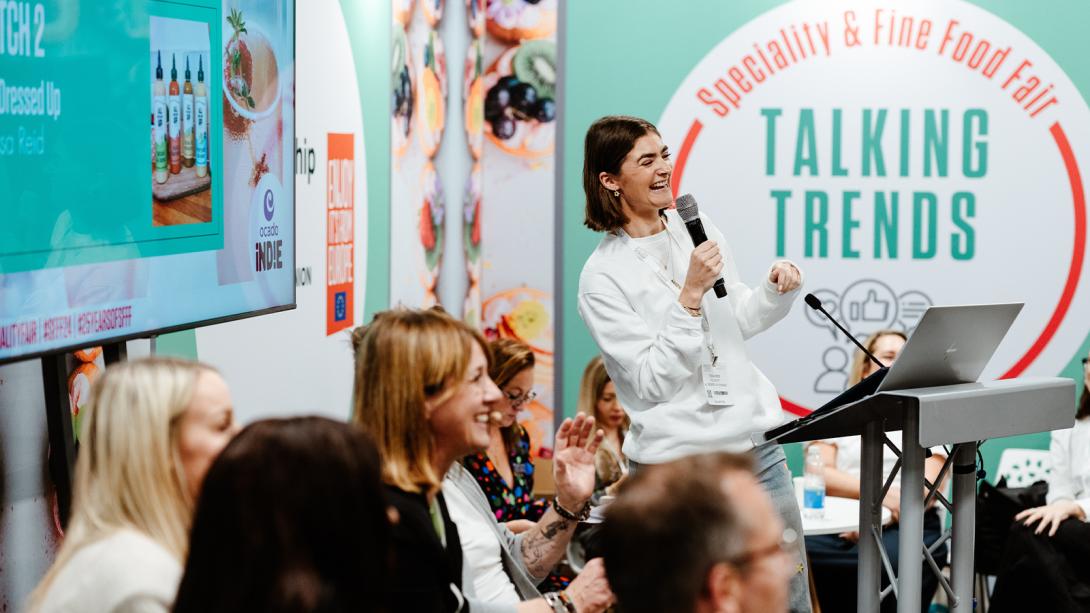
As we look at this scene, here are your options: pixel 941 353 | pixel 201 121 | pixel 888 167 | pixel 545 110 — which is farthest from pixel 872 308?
pixel 201 121

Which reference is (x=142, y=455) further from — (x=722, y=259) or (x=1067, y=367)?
(x=1067, y=367)

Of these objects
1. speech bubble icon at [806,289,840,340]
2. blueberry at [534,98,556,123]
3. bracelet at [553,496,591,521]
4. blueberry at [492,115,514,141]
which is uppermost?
blueberry at [534,98,556,123]

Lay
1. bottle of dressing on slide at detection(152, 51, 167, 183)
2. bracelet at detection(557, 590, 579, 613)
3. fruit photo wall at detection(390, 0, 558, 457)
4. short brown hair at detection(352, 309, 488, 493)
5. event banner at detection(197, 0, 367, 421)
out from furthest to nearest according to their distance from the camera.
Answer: fruit photo wall at detection(390, 0, 558, 457) < event banner at detection(197, 0, 367, 421) < bracelet at detection(557, 590, 579, 613) < bottle of dressing on slide at detection(152, 51, 167, 183) < short brown hair at detection(352, 309, 488, 493)

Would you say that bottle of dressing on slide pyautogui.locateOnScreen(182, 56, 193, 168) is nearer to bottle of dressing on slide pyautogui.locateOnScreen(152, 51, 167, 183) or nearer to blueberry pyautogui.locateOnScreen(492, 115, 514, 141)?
bottle of dressing on slide pyautogui.locateOnScreen(152, 51, 167, 183)

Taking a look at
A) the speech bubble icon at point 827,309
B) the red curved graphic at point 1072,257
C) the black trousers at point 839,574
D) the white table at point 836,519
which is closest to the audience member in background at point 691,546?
the white table at point 836,519

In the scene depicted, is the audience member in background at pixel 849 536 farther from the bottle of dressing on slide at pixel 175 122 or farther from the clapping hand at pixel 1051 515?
the bottle of dressing on slide at pixel 175 122

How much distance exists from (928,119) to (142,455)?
4.62 meters

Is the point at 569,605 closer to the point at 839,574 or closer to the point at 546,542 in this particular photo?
the point at 546,542

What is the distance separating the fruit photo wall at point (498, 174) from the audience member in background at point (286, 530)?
394cm

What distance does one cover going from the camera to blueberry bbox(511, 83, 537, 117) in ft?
19.7

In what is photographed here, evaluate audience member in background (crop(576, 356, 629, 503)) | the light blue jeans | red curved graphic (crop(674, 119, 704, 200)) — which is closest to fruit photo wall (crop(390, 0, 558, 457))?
red curved graphic (crop(674, 119, 704, 200))

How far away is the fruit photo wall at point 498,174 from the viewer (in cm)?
572

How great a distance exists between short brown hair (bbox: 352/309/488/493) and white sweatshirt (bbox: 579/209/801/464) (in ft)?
3.80

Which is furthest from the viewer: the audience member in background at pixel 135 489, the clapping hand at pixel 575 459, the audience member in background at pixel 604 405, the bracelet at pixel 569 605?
the audience member in background at pixel 604 405
